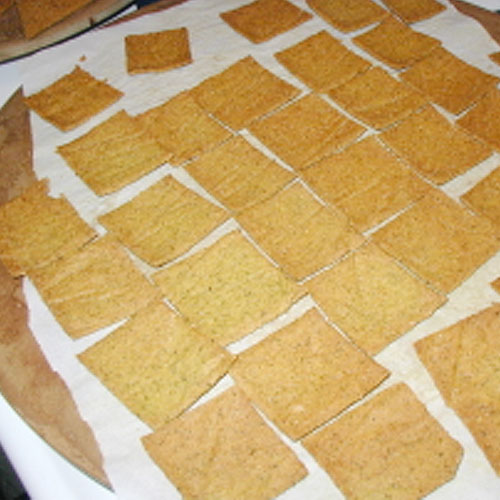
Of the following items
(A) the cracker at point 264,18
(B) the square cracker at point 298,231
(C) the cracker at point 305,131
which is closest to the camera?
(B) the square cracker at point 298,231

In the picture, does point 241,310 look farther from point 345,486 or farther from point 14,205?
point 14,205

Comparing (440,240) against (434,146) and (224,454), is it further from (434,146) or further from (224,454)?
(224,454)

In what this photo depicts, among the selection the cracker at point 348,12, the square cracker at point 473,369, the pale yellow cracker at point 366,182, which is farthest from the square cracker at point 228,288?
the cracker at point 348,12

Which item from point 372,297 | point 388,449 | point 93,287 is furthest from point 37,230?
point 388,449

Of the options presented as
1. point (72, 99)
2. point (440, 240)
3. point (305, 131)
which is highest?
point (72, 99)

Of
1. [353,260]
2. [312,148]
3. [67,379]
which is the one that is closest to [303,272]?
[353,260]

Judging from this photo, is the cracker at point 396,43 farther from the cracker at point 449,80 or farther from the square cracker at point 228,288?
the square cracker at point 228,288
